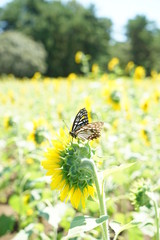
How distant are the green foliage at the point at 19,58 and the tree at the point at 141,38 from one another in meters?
12.5

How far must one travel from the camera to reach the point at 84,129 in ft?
2.79

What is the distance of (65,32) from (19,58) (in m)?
9.63

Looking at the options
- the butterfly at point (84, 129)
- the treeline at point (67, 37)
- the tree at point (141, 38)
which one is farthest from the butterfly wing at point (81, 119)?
the tree at point (141, 38)

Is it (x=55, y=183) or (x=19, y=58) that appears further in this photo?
(x=19, y=58)

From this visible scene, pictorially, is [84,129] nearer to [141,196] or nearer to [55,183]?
[55,183]

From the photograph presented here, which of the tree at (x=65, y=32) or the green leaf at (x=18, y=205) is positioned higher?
the tree at (x=65, y=32)

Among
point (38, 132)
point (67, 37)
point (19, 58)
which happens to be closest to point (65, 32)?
point (67, 37)

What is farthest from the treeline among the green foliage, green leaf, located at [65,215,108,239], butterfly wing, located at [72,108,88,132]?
green leaf, located at [65,215,108,239]

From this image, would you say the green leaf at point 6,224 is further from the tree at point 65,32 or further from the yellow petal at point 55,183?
the tree at point 65,32

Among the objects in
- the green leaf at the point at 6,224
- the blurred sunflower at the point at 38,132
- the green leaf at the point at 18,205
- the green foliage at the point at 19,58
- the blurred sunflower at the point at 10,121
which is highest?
the green foliage at the point at 19,58

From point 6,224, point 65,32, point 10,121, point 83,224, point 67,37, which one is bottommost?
point 6,224

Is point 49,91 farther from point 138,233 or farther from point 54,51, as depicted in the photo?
point 54,51

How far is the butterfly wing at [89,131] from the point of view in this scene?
2.75 ft

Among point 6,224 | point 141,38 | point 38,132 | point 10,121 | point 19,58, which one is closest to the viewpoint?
point 6,224
